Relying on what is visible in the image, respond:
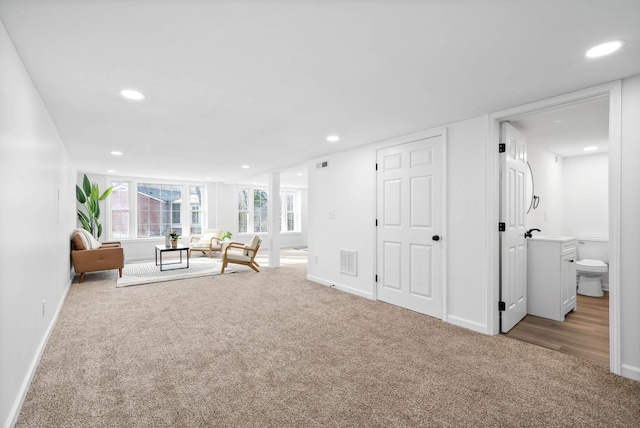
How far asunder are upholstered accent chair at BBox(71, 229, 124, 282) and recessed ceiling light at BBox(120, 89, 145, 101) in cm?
394

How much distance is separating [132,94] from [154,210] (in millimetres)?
7104

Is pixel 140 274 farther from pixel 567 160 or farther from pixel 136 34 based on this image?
pixel 567 160

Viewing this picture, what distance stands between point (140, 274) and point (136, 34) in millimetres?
5475

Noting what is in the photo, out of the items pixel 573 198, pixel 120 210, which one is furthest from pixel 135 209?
Result: pixel 573 198

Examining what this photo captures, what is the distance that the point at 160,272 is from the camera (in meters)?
6.25

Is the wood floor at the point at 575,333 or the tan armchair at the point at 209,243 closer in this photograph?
the wood floor at the point at 575,333

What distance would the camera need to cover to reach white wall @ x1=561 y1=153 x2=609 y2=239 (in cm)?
480

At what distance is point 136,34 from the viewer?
→ 1724 mm

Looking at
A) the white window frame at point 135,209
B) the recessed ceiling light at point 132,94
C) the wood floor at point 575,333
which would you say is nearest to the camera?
the recessed ceiling light at point 132,94

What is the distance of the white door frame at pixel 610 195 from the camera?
2.29 meters

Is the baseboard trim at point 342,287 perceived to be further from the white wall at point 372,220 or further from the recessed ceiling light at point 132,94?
the recessed ceiling light at point 132,94

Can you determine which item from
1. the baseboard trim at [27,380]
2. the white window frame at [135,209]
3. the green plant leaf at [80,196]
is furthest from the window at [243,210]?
the baseboard trim at [27,380]

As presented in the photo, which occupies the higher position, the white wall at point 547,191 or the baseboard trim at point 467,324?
the white wall at point 547,191

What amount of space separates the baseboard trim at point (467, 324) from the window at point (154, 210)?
7.54 metres
